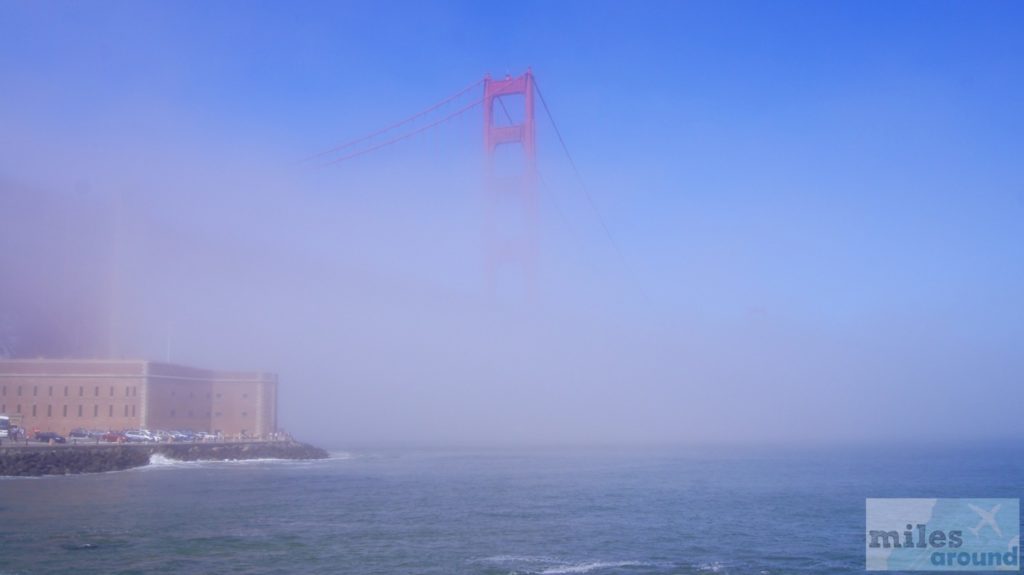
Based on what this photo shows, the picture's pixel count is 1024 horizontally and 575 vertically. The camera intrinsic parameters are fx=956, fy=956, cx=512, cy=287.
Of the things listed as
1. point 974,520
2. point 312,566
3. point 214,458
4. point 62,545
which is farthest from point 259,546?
point 214,458

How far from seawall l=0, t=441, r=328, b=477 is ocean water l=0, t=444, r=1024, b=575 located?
182 centimetres

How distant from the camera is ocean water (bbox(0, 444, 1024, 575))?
16.6 metres

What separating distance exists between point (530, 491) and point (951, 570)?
16335 mm

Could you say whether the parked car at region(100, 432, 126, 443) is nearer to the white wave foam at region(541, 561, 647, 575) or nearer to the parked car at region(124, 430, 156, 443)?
the parked car at region(124, 430, 156, 443)

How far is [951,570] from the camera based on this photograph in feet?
56.0

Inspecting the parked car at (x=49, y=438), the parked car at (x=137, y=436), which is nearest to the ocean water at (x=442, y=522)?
the parked car at (x=49, y=438)

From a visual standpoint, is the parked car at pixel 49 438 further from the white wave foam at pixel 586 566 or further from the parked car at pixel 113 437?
the white wave foam at pixel 586 566

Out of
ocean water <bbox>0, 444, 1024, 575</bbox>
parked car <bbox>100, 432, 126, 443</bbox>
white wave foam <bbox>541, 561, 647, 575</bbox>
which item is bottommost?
ocean water <bbox>0, 444, 1024, 575</bbox>

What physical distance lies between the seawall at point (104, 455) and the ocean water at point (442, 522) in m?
1.82

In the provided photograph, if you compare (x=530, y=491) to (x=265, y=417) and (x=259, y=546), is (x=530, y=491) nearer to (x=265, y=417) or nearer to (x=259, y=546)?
(x=259, y=546)

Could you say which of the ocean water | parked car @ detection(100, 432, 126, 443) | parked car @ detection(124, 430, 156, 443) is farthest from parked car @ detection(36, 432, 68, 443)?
the ocean water

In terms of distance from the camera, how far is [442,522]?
73.3ft

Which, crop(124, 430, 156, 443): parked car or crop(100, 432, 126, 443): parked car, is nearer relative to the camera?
crop(100, 432, 126, 443): parked car

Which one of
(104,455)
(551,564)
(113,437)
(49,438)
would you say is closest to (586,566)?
(551,564)
